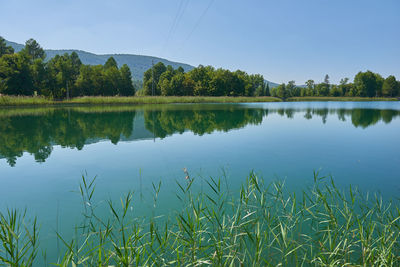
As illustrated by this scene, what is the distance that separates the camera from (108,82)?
48500 mm

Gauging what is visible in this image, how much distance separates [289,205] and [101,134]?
936 centimetres

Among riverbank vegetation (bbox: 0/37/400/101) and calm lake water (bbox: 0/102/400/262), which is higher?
riverbank vegetation (bbox: 0/37/400/101)

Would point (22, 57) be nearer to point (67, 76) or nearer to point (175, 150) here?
point (67, 76)

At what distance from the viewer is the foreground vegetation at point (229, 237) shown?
215 centimetres

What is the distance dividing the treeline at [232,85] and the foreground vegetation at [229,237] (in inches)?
1538

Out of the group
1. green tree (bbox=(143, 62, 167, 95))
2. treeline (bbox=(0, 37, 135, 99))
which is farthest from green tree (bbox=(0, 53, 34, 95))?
green tree (bbox=(143, 62, 167, 95))

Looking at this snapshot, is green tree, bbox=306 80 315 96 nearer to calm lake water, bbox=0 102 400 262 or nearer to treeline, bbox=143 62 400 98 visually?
treeline, bbox=143 62 400 98

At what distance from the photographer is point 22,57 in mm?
35531

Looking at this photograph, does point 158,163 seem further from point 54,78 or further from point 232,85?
point 232,85

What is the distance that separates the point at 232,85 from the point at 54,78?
1710 inches

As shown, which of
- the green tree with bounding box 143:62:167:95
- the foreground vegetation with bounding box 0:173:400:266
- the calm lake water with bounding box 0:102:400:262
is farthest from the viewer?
the green tree with bounding box 143:62:167:95

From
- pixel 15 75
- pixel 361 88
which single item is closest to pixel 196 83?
pixel 15 75

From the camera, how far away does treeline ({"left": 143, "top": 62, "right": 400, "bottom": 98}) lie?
58594mm

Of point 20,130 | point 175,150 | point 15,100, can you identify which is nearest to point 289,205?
point 175,150
